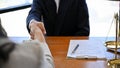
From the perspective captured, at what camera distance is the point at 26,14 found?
13.5 feet

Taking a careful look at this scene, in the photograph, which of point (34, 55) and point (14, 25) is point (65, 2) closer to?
point (34, 55)

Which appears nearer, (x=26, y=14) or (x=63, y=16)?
(x=63, y=16)

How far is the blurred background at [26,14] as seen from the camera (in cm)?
378

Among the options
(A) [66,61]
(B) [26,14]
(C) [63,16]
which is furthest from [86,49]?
(B) [26,14]

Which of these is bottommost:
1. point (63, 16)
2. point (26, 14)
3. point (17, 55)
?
point (26, 14)

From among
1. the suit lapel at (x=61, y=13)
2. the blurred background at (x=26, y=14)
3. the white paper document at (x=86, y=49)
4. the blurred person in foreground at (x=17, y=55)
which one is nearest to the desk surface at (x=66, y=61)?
the white paper document at (x=86, y=49)

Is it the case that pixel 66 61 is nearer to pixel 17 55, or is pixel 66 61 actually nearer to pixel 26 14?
pixel 17 55

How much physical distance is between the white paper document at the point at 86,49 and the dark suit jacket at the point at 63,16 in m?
0.45

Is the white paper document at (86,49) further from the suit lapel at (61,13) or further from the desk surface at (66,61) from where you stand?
the suit lapel at (61,13)

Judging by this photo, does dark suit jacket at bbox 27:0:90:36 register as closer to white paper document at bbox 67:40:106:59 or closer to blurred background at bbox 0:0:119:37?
white paper document at bbox 67:40:106:59

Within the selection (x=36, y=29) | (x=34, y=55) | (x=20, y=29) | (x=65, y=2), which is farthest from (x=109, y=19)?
(x=34, y=55)

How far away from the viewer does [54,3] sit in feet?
6.77

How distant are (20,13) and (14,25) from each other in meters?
0.26

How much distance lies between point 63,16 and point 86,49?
0.68 m
